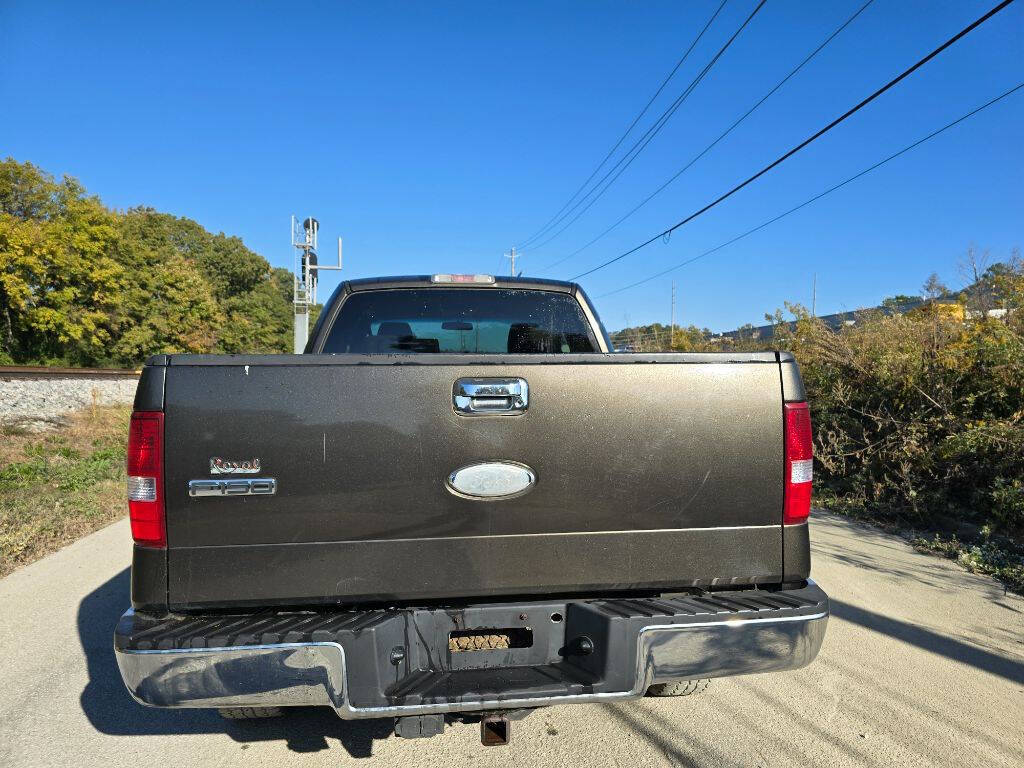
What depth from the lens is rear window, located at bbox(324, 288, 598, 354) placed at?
3.54m

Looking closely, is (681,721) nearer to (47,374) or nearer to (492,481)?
(492,481)

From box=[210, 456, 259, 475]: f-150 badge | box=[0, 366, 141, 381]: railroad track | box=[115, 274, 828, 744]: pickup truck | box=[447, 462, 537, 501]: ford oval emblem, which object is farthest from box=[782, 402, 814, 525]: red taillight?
box=[0, 366, 141, 381]: railroad track

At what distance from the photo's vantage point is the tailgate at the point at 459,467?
199 centimetres

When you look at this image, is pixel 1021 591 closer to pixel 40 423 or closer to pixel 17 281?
pixel 40 423

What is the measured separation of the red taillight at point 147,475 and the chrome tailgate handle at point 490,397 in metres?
0.94

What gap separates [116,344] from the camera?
38188mm

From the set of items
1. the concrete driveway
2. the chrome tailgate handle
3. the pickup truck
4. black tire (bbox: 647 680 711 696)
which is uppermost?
the chrome tailgate handle

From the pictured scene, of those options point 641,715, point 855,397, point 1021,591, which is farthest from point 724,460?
point 855,397

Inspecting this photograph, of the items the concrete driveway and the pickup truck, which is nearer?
the pickup truck

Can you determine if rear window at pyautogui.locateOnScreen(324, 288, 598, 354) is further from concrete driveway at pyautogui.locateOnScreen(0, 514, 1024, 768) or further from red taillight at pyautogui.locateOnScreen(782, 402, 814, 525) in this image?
concrete driveway at pyautogui.locateOnScreen(0, 514, 1024, 768)

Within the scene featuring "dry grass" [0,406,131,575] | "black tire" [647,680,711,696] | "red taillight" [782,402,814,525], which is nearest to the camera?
"red taillight" [782,402,814,525]

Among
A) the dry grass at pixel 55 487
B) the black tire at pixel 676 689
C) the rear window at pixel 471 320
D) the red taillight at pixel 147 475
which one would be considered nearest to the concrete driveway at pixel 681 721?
the black tire at pixel 676 689

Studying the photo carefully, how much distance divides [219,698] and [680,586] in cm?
155

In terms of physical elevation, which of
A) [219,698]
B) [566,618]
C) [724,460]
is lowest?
[219,698]
